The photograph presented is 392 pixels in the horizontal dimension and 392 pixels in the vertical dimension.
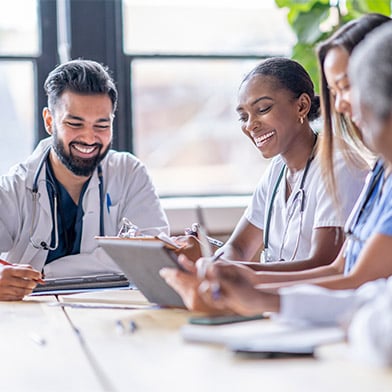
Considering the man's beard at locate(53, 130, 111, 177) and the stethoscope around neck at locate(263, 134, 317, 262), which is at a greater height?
the man's beard at locate(53, 130, 111, 177)

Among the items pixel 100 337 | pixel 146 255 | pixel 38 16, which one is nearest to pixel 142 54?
pixel 38 16

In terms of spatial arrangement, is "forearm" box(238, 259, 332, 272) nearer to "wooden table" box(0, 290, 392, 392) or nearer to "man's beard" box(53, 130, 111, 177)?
"wooden table" box(0, 290, 392, 392)

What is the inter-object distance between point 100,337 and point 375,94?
0.75 metres

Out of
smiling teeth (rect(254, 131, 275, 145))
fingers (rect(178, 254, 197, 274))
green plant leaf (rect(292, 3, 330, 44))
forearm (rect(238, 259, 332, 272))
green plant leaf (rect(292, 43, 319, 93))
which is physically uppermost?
green plant leaf (rect(292, 3, 330, 44))

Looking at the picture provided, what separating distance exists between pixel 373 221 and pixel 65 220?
1304 millimetres

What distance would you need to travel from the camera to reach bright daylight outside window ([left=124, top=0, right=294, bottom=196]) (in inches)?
157

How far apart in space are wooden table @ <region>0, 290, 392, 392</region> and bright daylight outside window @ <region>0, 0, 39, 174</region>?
82.7 inches

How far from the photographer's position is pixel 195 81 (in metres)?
4.10

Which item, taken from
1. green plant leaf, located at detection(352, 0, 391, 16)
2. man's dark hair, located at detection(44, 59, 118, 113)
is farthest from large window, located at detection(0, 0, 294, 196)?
Result: man's dark hair, located at detection(44, 59, 118, 113)

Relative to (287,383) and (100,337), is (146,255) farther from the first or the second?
(287,383)

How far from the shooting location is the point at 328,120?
2.13 meters

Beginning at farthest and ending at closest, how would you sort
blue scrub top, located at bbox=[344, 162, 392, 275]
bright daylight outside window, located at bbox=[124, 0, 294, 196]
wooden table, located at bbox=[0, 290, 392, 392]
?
bright daylight outside window, located at bbox=[124, 0, 294, 196] → blue scrub top, located at bbox=[344, 162, 392, 275] → wooden table, located at bbox=[0, 290, 392, 392]

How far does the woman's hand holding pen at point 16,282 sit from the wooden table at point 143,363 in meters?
0.31

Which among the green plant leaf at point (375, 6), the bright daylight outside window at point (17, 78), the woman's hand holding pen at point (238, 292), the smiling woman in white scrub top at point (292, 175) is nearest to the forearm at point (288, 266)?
the smiling woman in white scrub top at point (292, 175)
